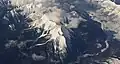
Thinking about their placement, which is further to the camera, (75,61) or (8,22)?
(8,22)

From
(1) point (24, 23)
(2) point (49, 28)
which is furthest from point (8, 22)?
(2) point (49, 28)

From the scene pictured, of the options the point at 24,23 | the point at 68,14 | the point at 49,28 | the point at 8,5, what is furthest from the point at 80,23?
the point at 8,5

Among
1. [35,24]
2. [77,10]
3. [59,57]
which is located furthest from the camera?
[77,10]

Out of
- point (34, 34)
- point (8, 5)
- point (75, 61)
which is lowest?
point (75, 61)

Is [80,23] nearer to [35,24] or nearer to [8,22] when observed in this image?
[35,24]

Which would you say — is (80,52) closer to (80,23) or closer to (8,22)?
(80,23)

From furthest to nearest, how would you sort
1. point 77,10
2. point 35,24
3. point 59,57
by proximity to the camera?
1. point 77,10
2. point 35,24
3. point 59,57

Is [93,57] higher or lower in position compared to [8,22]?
lower
